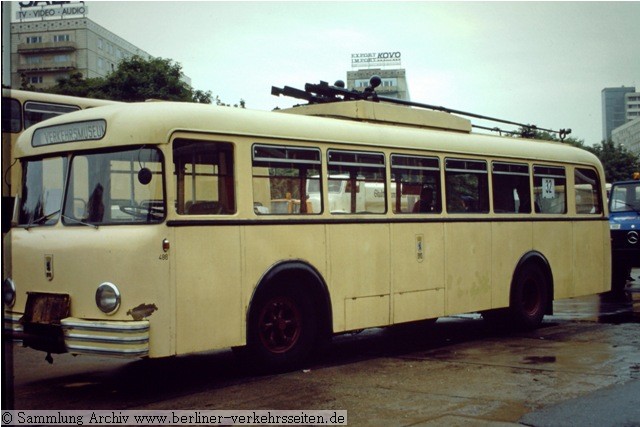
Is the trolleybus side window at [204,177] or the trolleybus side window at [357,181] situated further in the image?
the trolleybus side window at [357,181]

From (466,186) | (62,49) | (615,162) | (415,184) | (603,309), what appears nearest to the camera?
(415,184)

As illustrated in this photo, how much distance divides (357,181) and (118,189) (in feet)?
10.0

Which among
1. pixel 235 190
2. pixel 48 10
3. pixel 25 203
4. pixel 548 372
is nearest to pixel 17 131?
pixel 25 203

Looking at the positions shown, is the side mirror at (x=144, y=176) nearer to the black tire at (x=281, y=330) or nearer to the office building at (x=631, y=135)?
the black tire at (x=281, y=330)

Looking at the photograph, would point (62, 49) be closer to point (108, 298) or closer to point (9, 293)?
point (9, 293)

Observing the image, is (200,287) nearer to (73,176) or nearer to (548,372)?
(73,176)

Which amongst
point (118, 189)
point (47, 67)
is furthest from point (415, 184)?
point (47, 67)

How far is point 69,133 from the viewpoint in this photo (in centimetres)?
846

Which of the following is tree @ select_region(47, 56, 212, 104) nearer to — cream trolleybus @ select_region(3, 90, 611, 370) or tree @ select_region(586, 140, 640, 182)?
cream trolleybus @ select_region(3, 90, 611, 370)

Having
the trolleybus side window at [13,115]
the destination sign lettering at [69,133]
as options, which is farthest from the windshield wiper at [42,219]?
the trolleybus side window at [13,115]

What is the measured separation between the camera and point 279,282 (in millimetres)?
9109

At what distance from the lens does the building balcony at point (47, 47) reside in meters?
95.0

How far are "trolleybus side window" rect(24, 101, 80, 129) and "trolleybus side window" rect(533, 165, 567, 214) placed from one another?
7719mm

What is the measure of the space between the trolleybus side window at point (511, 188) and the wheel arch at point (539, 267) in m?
0.67
